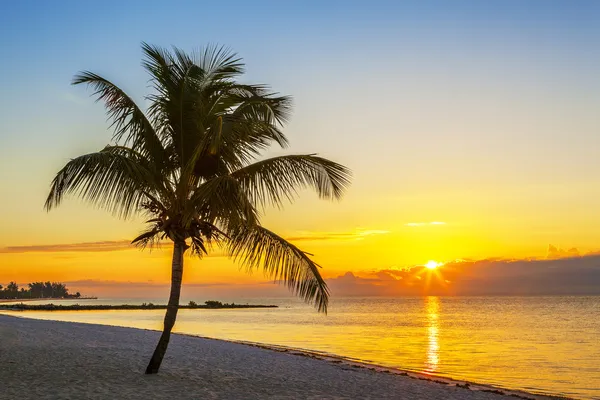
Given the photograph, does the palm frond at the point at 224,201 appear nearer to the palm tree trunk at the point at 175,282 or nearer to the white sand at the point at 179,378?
the palm tree trunk at the point at 175,282

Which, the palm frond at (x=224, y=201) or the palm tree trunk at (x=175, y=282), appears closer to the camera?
the palm frond at (x=224, y=201)

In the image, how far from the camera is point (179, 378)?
1390 cm

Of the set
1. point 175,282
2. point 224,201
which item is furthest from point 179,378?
point 224,201

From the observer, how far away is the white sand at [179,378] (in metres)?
11.8

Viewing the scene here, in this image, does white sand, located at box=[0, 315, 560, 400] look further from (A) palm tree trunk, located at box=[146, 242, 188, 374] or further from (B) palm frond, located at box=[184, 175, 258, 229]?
(B) palm frond, located at box=[184, 175, 258, 229]

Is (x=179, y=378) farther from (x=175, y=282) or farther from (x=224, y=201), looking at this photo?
(x=224, y=201)

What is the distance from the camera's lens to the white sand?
11844 mm

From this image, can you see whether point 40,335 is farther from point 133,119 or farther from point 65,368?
point 133,119

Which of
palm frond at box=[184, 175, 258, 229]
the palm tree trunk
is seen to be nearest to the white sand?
the palm tree trunk

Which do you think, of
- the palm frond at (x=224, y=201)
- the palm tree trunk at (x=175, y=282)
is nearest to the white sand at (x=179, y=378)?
the palm tree trunk at (x=175, y=282)

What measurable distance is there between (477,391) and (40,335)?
59.0 ft

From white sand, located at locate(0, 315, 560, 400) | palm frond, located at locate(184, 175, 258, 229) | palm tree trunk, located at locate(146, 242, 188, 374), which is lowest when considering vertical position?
white sand, located at locate(0, 315, 560, 400)

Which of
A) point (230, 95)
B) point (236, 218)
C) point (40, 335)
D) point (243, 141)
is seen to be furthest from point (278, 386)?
point (40, 335)

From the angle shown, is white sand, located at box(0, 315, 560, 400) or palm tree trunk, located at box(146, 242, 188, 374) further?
palm tree trunk, located at box(146, 242, 188, 374)
